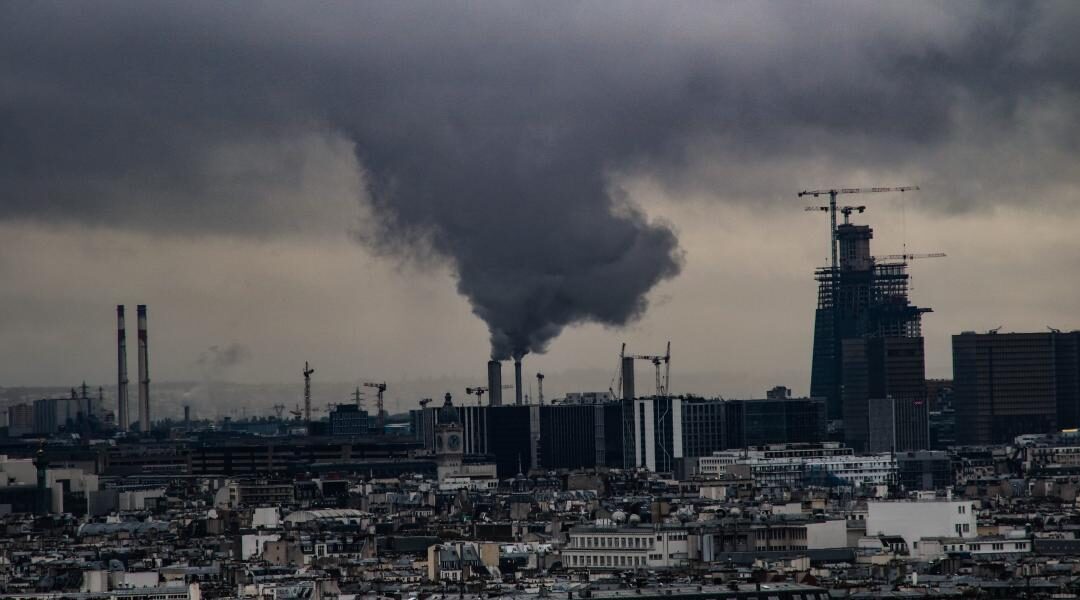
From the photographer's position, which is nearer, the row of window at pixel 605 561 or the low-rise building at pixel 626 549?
the low-rise building at pixel 626 549

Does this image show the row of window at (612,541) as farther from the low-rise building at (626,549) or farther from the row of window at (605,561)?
the row of window at (605,561)

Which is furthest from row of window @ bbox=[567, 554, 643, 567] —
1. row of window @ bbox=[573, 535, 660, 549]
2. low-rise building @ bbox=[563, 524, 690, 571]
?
row of window @ bbox=[573, 535, 660, 549]

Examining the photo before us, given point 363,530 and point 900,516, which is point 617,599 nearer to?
point 900,516

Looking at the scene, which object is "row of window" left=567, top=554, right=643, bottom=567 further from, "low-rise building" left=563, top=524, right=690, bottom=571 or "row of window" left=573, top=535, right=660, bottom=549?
"row of window" left=573, top=535, right=660, bottom=549

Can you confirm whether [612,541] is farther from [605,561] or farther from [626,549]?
[605,561]

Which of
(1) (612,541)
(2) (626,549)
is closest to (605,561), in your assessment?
(2) (626,549)

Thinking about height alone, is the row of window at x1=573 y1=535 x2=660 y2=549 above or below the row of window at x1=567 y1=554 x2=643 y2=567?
above

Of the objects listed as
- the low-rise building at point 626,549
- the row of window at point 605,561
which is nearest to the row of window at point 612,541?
the low-rise building at point 626,549

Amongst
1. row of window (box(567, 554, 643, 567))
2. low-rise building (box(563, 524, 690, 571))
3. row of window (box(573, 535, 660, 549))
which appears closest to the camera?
low-rise building (box(563, 524, 690, 571))

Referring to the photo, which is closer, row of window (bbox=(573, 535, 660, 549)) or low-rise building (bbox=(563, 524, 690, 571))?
low-rise building (bbox=(563, 524, 690, 571))

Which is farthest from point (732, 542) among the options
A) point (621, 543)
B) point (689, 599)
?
point (689, 599)

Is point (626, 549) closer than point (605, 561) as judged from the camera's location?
No
